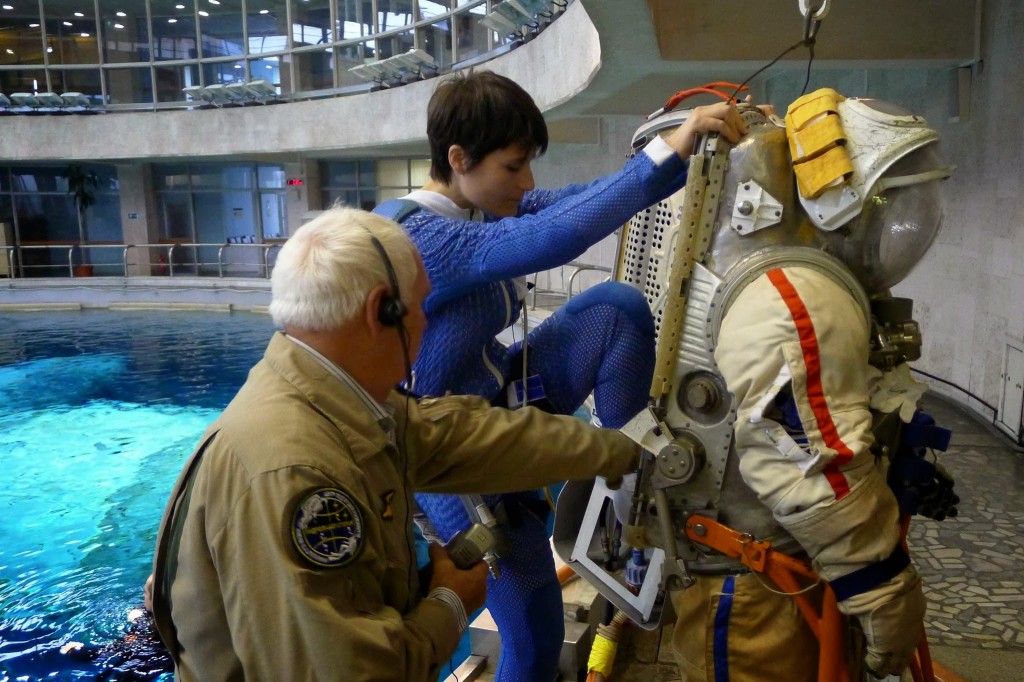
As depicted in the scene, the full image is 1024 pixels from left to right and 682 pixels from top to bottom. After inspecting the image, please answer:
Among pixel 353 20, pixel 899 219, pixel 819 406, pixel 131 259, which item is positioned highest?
pixel 353 20

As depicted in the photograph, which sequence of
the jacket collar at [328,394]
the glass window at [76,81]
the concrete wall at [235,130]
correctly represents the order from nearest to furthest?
the jacket collar at [328,394] < the concrete wall at [235,130] < the glass window at [76,81]

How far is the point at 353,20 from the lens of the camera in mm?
17281

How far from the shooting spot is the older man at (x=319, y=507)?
1.04 metres

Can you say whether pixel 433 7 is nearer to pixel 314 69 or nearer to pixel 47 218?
pixel 314 69

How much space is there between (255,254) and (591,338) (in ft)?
67.5

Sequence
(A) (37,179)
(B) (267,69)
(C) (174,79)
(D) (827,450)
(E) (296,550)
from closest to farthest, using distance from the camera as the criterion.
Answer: (E) (296,550), (D) (827,450), (B) (267,69), (C) (174,79), (A) (37,179)

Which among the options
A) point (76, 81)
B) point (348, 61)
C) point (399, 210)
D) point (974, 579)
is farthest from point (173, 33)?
point (974, 579)

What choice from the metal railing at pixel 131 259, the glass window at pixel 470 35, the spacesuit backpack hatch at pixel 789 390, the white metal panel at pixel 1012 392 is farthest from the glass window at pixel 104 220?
the spacesuit backpack hatch at pixel 789 390

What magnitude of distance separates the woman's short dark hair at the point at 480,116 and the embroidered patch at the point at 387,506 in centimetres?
83

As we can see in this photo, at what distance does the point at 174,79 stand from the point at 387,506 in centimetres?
2150

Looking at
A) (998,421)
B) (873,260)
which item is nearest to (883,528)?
(873,260)

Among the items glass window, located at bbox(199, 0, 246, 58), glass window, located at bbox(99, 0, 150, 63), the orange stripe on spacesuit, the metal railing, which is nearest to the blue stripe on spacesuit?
the orange stripe on spacesuit

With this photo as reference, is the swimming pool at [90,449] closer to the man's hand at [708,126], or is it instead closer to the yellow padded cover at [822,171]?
the man's hand at [708,126]

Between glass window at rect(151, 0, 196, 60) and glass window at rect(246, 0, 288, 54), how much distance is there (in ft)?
5.69
